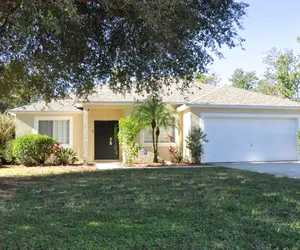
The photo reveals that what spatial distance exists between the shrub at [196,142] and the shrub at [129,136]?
8.04 ft

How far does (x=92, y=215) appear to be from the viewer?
18.8ft

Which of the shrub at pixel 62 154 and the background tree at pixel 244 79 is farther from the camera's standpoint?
the background tree at pixel 244 79

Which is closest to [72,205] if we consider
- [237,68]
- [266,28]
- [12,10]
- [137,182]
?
[137,182]

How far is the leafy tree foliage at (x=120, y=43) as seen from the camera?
8273 millimetres

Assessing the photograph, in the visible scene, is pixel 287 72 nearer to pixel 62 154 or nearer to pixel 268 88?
pixel 268 88

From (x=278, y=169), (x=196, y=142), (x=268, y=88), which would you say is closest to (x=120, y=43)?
(x=196, y=142)

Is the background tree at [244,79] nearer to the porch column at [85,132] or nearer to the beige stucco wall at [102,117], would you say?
the beige stucco wall at [102,117]

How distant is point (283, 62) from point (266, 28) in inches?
647

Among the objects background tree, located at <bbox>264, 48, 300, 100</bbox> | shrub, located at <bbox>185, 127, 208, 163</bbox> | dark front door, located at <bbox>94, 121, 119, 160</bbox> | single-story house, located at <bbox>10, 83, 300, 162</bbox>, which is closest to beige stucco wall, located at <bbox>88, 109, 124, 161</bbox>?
single-story house, located at <bbox>10, 83, 300, 162</bbox>

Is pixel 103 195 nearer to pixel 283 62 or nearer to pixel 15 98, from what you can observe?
pixel 15 98

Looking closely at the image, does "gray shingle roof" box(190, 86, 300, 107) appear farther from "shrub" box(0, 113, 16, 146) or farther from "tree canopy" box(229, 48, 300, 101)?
"tree canopy" box(229, 48, 300, 101)

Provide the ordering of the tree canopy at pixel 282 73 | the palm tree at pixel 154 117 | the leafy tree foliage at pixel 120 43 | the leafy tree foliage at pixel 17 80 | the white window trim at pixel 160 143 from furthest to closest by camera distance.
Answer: the tree canopy at pixel 282 73 → the white window trim at pixel 160 143 → the palm tree at pixel 154 117 → the leafy tree foliage at pixel 17 80 → the leafy tree foliage at pixel 120 43

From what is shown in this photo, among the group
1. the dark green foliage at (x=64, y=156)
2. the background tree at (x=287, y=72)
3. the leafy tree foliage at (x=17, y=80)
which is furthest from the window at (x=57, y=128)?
the background tree at (x=287, y=72)

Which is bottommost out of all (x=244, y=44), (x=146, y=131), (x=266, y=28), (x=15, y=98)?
(x=146, y=131)
